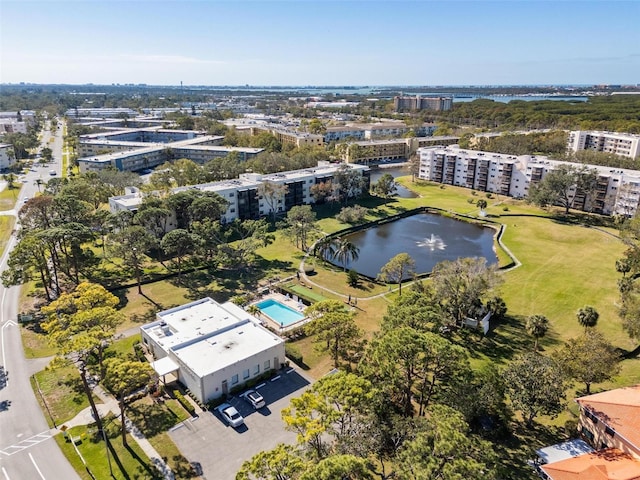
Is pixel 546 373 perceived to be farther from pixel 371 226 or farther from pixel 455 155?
pixel 455 155

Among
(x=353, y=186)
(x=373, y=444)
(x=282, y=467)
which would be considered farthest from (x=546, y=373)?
(x=353, y=186)

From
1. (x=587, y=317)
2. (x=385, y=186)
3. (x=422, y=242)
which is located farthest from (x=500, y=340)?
(x=385, y=186)

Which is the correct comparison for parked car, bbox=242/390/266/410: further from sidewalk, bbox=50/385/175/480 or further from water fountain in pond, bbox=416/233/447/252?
water fountain in pond, bbox=416/233/447/252

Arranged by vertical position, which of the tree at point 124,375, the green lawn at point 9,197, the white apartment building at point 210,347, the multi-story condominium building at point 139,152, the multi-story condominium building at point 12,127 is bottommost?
the white apartment building at point 210,347

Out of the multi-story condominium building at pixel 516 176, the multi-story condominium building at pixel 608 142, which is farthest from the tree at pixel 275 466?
the multi-story condominium building at pixel 608 142

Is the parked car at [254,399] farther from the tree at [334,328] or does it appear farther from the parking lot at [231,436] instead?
the tree at [334,328]

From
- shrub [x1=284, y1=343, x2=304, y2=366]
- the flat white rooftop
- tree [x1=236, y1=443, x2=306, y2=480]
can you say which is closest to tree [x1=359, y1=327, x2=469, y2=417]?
tree [x1=236, y1=443, x2=306, y2=480]

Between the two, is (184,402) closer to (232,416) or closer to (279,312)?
(232,416)
